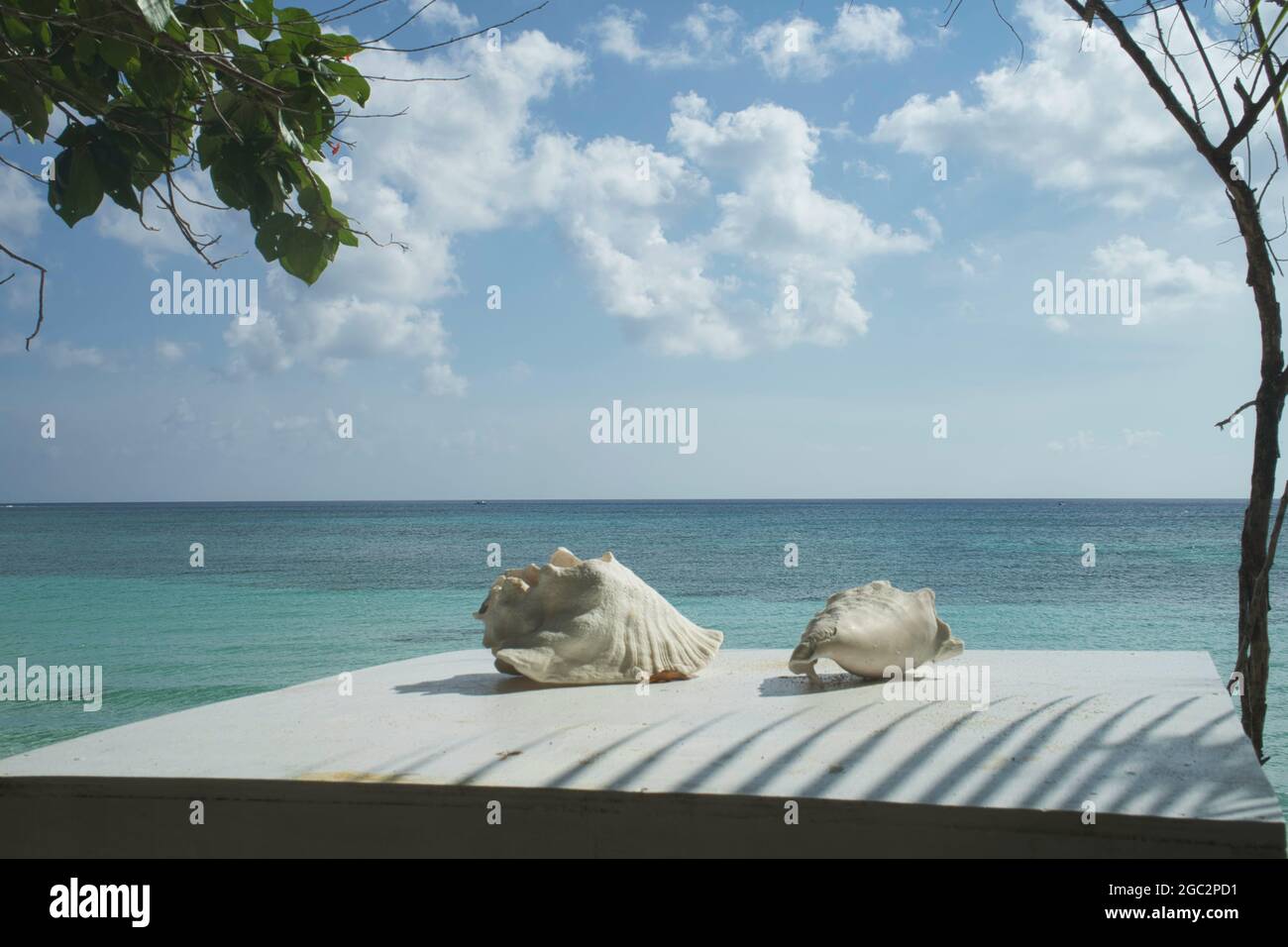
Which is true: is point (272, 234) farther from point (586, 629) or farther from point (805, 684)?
point (805, 684)

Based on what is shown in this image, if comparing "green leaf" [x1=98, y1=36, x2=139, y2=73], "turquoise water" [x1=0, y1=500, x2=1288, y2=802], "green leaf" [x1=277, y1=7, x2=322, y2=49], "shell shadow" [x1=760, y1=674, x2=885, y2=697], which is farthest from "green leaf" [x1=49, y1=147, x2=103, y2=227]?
"turquoise water" [x1=0, y1=500, x2=1288, y2=802]

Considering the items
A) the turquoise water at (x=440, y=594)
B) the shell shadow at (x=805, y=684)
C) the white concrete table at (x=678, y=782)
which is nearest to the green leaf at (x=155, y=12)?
the white concrete table at (x=678, y=782)

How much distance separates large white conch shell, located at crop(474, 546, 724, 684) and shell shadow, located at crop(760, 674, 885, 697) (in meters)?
0.39

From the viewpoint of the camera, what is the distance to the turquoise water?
10.5 metres

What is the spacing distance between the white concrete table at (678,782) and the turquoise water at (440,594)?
414 centimetres

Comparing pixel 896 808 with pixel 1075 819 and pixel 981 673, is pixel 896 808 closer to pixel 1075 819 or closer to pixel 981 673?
pixel 1075 819

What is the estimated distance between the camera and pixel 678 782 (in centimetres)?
229

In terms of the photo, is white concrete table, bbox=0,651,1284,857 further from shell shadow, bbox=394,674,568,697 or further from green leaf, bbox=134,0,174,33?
green leaf, bbox=134,0,174,33

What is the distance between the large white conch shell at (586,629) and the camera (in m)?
3.71

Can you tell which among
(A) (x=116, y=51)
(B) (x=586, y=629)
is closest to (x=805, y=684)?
(B) (x=586, y=629)

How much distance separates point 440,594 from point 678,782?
17260mm
